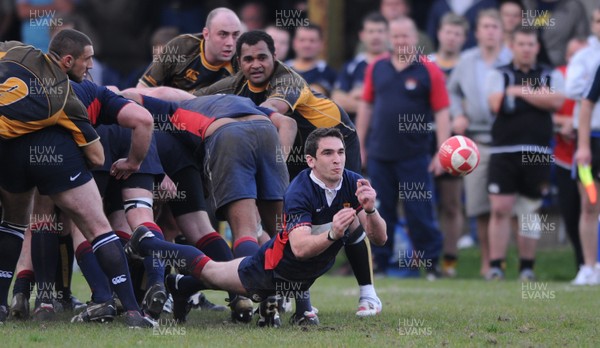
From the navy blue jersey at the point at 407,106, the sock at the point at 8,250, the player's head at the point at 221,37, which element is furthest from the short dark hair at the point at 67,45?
the navy blue jersey at the point at 407,106

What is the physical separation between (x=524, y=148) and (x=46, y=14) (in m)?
7.02

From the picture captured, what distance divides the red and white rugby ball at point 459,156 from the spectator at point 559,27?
20.6 ft

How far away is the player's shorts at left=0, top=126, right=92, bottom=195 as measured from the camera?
7680mm

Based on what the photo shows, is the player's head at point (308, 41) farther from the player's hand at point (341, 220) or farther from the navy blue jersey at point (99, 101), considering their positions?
the player's hand at point (341, 220)

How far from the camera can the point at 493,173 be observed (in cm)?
1301

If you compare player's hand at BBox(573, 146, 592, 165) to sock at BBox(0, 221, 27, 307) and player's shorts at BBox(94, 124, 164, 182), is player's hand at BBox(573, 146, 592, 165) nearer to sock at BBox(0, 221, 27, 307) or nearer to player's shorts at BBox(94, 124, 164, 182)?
player's shorts at BBox(94, 124, 164, 182)

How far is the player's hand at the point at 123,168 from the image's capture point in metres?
8.33

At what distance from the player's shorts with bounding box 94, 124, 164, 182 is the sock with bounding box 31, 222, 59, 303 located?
680 mm

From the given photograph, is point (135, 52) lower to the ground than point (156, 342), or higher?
higher

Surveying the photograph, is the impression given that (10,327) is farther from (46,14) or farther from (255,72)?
(46,14)

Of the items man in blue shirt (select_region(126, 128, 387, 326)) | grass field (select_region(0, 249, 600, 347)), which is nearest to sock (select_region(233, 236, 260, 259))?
man in blue shirt (select_region(126, 128, 387, 326))

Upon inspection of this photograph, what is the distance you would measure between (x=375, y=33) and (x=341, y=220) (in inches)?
294

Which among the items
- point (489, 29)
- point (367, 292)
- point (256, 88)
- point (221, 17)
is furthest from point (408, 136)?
point (367, 292)

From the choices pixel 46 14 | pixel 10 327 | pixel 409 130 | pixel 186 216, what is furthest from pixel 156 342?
pixel 46 14
